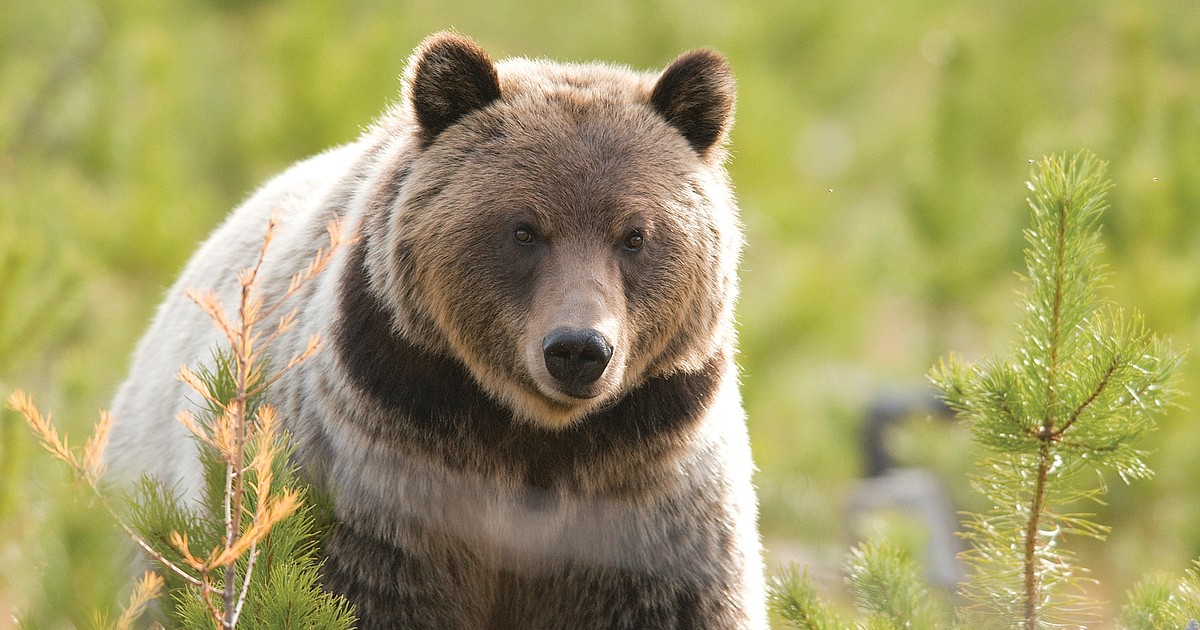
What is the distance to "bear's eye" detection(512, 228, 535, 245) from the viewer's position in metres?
3.28

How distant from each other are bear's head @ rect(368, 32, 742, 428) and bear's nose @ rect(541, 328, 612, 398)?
73mm

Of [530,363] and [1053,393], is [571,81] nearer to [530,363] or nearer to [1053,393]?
[530,363]

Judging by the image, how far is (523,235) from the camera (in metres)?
3.28

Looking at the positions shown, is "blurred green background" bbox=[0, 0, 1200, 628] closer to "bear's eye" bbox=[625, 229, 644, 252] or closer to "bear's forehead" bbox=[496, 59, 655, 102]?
"bear's forehead" bbox=[496, 59, 655, 102]

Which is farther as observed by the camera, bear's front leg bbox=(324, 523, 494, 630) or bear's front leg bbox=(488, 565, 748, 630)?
bear's front leg bbox=(488, 565, 748, 630)

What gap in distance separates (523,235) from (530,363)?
1.11 feet

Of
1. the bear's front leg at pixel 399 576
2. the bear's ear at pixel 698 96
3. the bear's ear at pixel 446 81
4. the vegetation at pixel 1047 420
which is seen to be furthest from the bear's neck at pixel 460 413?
the bear's ear at pixel 698 96

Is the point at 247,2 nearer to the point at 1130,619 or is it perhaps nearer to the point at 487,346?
the point at 487,346

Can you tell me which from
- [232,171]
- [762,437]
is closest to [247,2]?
A: [232,171]

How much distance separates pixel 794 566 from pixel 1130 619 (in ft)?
2.47

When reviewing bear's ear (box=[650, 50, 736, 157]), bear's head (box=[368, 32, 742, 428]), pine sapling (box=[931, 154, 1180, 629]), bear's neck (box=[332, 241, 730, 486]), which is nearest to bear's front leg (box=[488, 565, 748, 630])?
bear's neck (box=[332, 241, 730, 486])

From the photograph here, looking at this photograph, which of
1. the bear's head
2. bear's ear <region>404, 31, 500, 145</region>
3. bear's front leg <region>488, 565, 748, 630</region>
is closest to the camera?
the bear's head

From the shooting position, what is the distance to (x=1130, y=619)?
9.89 feet

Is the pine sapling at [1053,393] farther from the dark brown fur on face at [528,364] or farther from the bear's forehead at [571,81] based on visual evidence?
the bear's forehead at [571,81]
